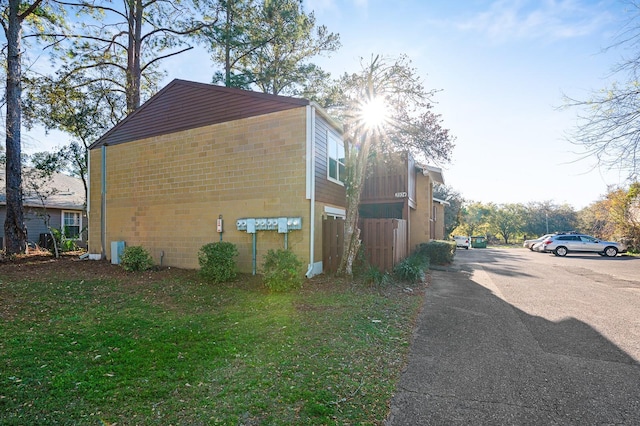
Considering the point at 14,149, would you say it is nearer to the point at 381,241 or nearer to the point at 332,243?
the point at 332,243

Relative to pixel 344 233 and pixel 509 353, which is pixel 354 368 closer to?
pixel 509 353

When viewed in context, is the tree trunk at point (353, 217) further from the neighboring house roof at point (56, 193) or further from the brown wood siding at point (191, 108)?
the neighboring house roof at point (56, 193)

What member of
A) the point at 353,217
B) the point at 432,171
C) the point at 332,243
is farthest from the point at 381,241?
the point at 432,171

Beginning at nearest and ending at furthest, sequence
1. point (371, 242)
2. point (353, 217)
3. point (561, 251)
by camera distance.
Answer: point (353, 217) < point (371, 242) < point (561, 251)

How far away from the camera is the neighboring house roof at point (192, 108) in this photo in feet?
30.4

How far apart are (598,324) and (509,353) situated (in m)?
2.48

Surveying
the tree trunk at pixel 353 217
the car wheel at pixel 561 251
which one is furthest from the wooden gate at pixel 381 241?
the car wheel at pixel 561 251

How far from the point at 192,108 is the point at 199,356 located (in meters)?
8.79

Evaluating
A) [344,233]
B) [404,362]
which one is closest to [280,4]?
[344,233]

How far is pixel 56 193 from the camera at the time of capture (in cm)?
1744

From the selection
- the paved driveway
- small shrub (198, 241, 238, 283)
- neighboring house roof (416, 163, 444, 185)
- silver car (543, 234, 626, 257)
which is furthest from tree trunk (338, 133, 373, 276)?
silver car (543, 234, 626, 257)

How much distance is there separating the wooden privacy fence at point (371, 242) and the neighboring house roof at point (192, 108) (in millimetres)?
3695

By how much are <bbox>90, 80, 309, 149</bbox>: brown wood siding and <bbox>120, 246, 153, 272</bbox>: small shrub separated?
161 inches

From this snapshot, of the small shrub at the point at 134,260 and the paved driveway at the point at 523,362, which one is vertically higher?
the small shrub at the point at 134,260
